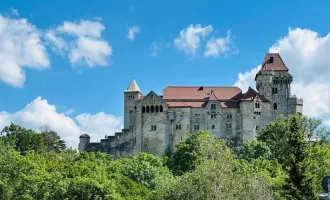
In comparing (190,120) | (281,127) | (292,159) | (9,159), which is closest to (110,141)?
(190,120)

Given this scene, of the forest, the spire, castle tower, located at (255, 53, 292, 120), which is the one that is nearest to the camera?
the forest

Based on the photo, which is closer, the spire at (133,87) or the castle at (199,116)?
the castle at (199,116)

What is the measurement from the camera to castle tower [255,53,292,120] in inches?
4628

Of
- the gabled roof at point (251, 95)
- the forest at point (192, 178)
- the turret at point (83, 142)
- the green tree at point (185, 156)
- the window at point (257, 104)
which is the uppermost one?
the gabled roof at point (251, 95)

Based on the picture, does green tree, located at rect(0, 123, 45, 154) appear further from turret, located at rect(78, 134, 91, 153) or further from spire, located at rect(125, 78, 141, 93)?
spire, located at rect(125, 78, 141, 93)

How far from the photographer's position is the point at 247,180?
4525 centimetres

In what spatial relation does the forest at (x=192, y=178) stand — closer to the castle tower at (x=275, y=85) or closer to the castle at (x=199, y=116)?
the castle at (x=199, y=116)

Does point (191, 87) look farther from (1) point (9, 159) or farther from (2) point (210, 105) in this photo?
(1) point (9, 159)

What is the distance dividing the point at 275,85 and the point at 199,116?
19.0m

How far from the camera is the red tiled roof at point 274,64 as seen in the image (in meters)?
121

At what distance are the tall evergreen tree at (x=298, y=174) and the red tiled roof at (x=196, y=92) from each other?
2826 inches

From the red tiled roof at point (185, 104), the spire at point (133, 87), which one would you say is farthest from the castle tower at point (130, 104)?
the red tiled roof at point (185, 104)

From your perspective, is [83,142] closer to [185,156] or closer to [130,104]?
[130,104]

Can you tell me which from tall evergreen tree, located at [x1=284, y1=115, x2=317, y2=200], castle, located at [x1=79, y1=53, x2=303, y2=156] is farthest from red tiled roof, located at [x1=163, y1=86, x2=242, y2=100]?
tall evergreen tree, located at [x1=284, y1=115, x2=317, y2=200]
